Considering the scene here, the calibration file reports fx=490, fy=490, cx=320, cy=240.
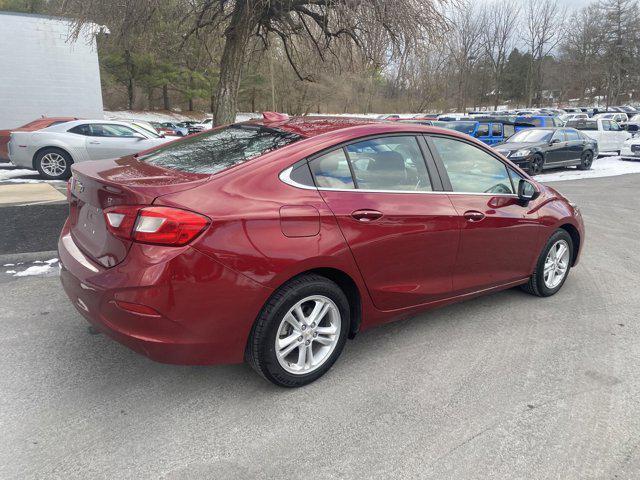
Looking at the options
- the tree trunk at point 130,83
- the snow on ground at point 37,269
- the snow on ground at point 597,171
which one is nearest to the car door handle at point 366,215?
the snow on ground at point 37,269

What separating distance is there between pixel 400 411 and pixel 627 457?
114 centimetres

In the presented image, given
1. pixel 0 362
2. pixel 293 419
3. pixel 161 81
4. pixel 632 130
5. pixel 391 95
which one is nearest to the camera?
pixel 293 419

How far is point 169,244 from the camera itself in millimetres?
2455

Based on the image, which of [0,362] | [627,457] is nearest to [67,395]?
[0,362]

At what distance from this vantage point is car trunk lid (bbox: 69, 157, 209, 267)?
2553 mm

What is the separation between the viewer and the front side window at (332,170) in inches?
Answer: 117

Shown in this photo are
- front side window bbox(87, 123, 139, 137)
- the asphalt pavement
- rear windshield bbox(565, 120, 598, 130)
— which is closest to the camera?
the asphalt pavement

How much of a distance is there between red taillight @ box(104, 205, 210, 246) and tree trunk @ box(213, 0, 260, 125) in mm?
9692

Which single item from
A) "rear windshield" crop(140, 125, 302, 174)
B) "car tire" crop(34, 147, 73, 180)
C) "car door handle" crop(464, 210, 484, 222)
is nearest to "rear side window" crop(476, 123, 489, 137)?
"car tire" crop(34, 147, 73, 180)

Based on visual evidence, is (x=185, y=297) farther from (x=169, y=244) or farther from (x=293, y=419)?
(x=293, y=419)

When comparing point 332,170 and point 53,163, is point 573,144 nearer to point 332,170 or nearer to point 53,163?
point 53,163

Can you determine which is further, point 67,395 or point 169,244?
point 67,395

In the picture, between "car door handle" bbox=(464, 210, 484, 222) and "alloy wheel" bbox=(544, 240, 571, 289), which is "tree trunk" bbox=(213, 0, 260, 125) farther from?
"car door handle" bbox=(464, 210, 484, 222)

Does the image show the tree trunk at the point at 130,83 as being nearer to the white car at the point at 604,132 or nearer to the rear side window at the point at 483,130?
the rear side window at the point at 483,130
